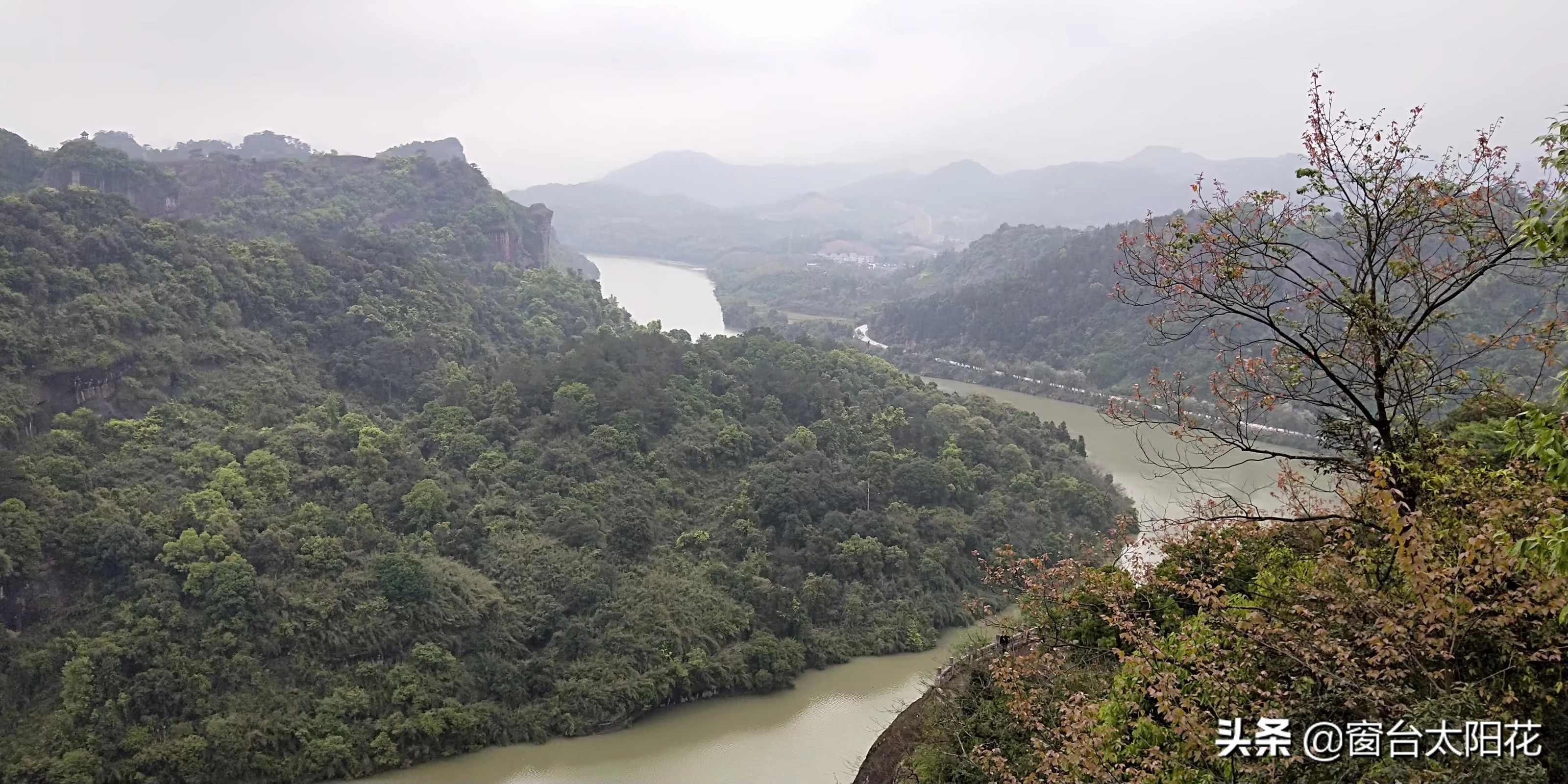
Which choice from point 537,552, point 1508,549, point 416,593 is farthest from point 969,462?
point 1508,549

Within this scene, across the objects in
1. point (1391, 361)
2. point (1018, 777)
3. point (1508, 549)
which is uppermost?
point (1391, 361)

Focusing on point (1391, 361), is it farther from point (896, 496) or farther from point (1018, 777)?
point (896, 496)

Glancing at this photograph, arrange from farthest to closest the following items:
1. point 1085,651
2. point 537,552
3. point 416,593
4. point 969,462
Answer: point 969,462 → point 537,552 → point 416,593 → point 1085,651

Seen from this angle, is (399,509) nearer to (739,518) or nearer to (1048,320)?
(739,518)

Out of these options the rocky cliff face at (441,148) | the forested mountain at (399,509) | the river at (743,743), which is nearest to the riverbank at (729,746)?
the river at (743,743)

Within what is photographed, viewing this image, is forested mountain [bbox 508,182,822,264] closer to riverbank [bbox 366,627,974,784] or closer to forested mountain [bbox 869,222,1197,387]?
forested mountain [bbox 869,222,1197,387]

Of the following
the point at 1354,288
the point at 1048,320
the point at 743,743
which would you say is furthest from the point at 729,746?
the point at 1048,320

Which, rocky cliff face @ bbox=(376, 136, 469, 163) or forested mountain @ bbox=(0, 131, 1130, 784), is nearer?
forested mountain @ bbox=(0, 131, 1130, 784)

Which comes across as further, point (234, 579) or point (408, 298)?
point (408, 298)

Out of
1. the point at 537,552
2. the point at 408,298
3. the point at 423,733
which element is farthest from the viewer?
the point at 408,298

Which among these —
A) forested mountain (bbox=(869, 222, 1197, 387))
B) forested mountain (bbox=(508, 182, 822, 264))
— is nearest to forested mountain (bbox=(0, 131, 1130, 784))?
forested mountain (bbox=(869, 222, 1197, 387))
